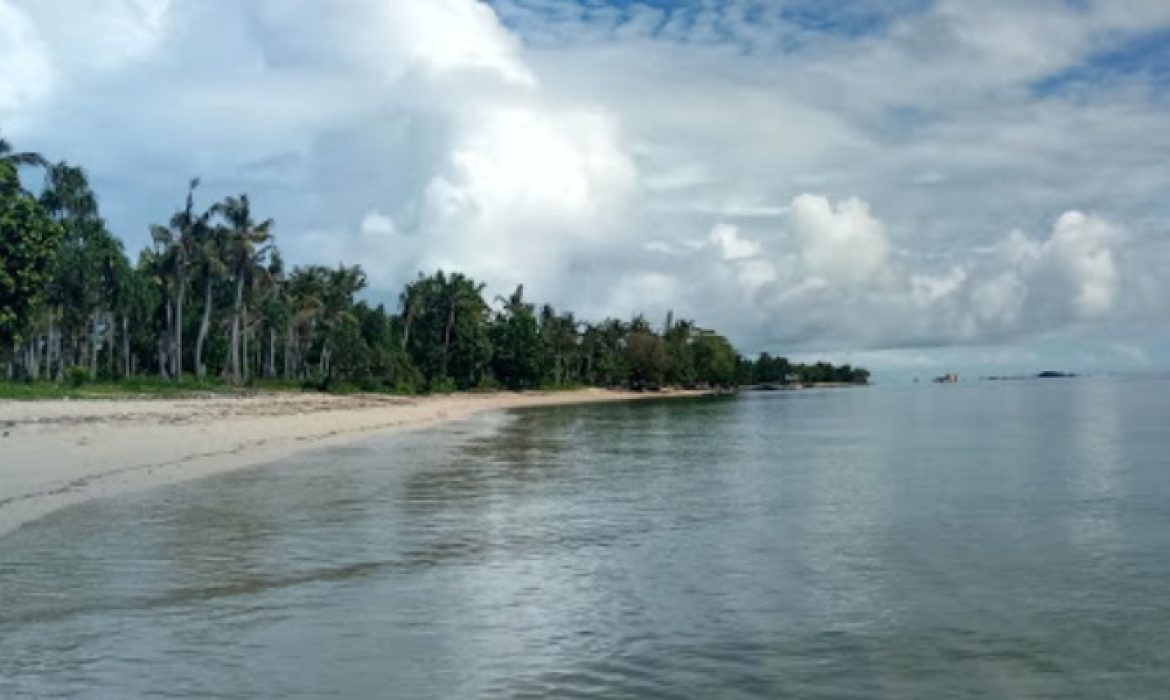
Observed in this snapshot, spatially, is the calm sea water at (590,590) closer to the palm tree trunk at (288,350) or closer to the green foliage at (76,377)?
the green foliage at (76,377)

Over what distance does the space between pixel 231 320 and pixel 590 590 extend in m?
93.2

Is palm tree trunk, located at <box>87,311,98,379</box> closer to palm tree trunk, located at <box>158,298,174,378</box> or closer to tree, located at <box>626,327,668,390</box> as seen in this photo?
palm tree trunk, located at <box>158,298,174,378</box>

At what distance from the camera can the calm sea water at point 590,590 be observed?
10.2m

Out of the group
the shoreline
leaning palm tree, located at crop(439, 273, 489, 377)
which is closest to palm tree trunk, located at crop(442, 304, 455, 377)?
leaning palm tree, located at crop(439, 273, 489, 377)

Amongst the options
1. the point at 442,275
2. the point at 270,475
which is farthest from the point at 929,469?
the point at 442,275

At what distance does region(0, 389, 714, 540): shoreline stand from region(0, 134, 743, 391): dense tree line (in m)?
14.3

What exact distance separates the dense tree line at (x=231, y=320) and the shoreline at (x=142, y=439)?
14258 millimetres

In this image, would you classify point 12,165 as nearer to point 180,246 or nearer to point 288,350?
point 180,246

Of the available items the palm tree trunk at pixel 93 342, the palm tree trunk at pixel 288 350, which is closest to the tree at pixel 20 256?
the palm tree trunk at pixel 93 342

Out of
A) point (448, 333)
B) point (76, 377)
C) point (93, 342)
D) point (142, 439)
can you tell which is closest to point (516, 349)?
point (448, 333)

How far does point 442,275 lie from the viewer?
125688mm

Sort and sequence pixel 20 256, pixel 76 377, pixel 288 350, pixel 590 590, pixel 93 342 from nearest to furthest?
1. pixel 590 590
2. pixel 20 256
3. pixel 76 377
4. pixel 93 342
5. pixel 288 350

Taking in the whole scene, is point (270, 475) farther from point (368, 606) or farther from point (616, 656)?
point (616, 656)

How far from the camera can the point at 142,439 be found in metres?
35.5
